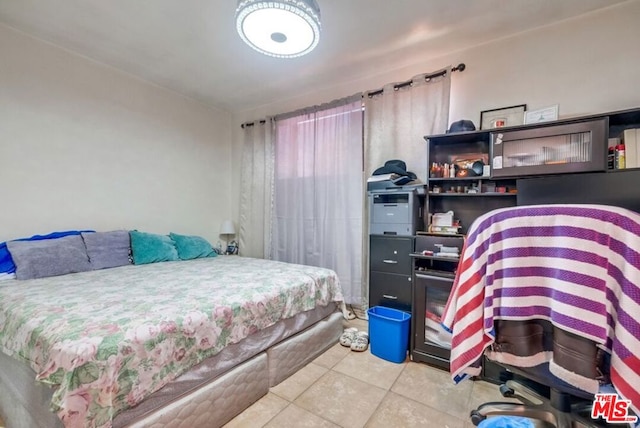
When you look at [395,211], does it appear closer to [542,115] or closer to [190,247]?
[542,115]

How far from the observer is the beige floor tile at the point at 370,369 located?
1855 millimetres

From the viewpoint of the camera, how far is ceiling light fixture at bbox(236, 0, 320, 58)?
1.48 metres

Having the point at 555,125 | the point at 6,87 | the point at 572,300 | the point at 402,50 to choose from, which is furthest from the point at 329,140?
the point at 6,87

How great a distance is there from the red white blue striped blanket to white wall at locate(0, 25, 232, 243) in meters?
3.16

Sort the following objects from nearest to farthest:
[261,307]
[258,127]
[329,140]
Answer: [261,307] → [329,140] → [258,127]

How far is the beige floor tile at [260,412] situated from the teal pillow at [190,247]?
181 centimetres

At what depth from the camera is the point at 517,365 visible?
3.57 ft

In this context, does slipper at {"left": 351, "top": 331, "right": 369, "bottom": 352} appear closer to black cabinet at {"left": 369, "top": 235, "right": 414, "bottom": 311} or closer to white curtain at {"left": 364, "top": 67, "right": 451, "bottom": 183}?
black cabinet at {"left": 369, "top": 235, "right": 414, "bottom": 311}

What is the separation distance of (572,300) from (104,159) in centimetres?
359

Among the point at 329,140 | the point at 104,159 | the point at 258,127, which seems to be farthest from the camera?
the point at 258,127

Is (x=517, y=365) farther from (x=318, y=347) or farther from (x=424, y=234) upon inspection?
(x=318, y=347)

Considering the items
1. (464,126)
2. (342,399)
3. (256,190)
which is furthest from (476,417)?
(256,190)

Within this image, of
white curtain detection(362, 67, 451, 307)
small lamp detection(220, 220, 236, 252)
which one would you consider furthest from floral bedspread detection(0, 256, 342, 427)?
small lamp detection(220, 220, 236, 252)

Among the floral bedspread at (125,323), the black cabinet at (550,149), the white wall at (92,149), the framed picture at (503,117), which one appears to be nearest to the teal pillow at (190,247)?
the white wall at (92,149)
